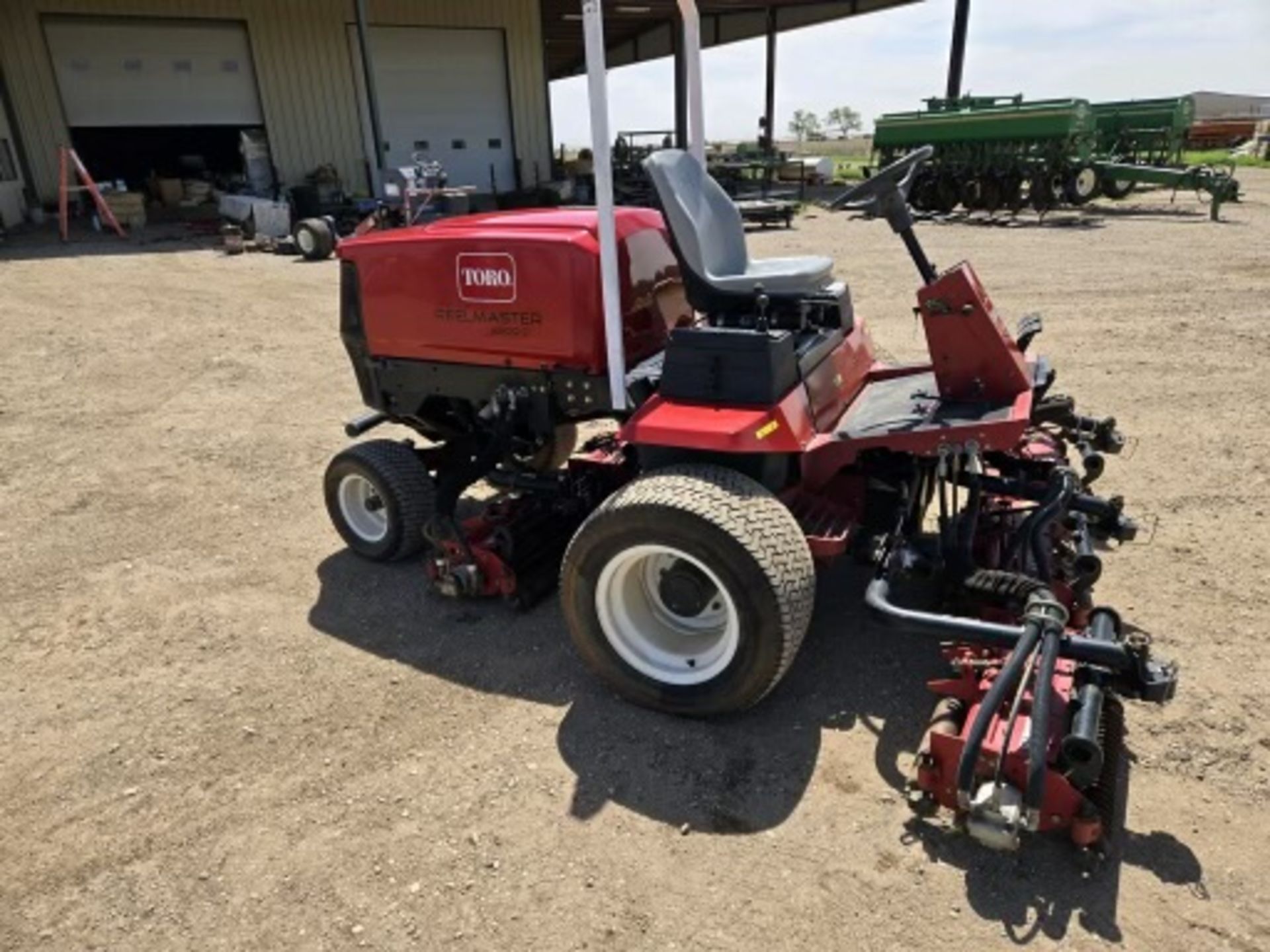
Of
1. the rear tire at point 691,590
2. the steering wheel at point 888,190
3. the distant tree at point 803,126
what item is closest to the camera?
the rear tire at point 691,590

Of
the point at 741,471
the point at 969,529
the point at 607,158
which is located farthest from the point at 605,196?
the point at 969,529

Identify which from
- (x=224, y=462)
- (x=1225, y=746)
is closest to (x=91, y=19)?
(x=224, y=462)

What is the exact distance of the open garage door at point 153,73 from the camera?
1445cm

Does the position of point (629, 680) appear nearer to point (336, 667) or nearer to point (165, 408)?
point (336, 667)

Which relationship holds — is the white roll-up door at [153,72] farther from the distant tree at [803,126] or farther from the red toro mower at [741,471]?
the distant tree at [803,126]

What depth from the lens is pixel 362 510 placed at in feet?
12.8

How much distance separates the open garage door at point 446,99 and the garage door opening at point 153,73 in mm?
2075

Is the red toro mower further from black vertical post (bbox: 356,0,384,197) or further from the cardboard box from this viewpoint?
the cardboard box

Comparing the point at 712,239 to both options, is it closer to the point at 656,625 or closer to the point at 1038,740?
the point at 656,625

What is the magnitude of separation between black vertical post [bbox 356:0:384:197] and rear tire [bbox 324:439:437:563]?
12719mm

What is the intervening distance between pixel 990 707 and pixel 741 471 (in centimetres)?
102

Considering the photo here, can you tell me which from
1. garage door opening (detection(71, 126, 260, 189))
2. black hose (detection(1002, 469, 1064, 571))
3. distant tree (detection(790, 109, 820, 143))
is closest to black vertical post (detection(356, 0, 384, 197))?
garage door opening (detection(71, 126, 260, 189))

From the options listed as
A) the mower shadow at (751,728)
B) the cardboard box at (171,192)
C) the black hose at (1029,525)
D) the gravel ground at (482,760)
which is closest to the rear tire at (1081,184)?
the gravel ground at (482,760)

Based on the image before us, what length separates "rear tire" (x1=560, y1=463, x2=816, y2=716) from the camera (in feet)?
8.11
